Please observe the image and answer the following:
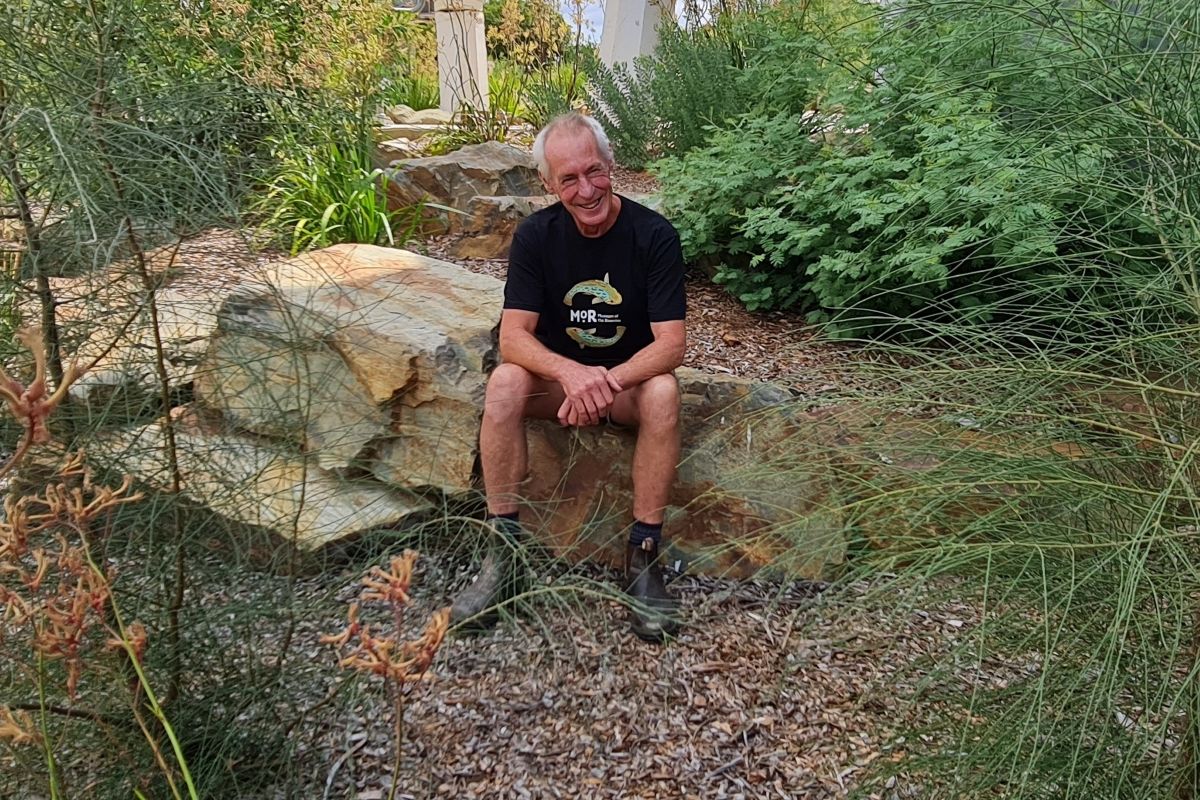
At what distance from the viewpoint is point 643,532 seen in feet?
8.56

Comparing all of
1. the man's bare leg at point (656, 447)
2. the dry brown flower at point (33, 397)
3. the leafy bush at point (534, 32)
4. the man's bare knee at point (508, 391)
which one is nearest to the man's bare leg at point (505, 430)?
the man's bare knee at point (508, 391)

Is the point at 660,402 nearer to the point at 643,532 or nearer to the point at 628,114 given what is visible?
the point at 643,532

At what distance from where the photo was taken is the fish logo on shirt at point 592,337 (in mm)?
2793

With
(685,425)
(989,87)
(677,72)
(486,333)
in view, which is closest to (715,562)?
(685,425)

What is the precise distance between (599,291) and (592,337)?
15 centimetres

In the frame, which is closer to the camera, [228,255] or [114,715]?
[114,715]

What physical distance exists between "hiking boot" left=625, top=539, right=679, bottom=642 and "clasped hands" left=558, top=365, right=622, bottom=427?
0.42 m

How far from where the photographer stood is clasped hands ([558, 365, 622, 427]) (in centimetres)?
256

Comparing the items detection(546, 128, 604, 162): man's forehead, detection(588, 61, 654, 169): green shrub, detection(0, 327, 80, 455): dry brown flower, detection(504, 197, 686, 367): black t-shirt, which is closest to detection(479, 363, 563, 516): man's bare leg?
detection(504, 197, 686, 367): black t-shirt

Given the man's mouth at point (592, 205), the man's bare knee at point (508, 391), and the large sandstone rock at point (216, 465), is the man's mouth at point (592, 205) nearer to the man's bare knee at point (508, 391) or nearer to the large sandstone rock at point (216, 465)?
the man's bare knee at point (508, 391)

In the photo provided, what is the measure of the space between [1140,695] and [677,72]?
4482 mm

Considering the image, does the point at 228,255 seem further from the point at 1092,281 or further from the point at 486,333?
the point at 1092,281

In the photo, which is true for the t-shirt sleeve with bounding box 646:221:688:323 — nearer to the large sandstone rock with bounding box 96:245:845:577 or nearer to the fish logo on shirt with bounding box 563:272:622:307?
the fish logo on shirt with bounding box 563:272:622:307

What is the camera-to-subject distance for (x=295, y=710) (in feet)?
5.46
